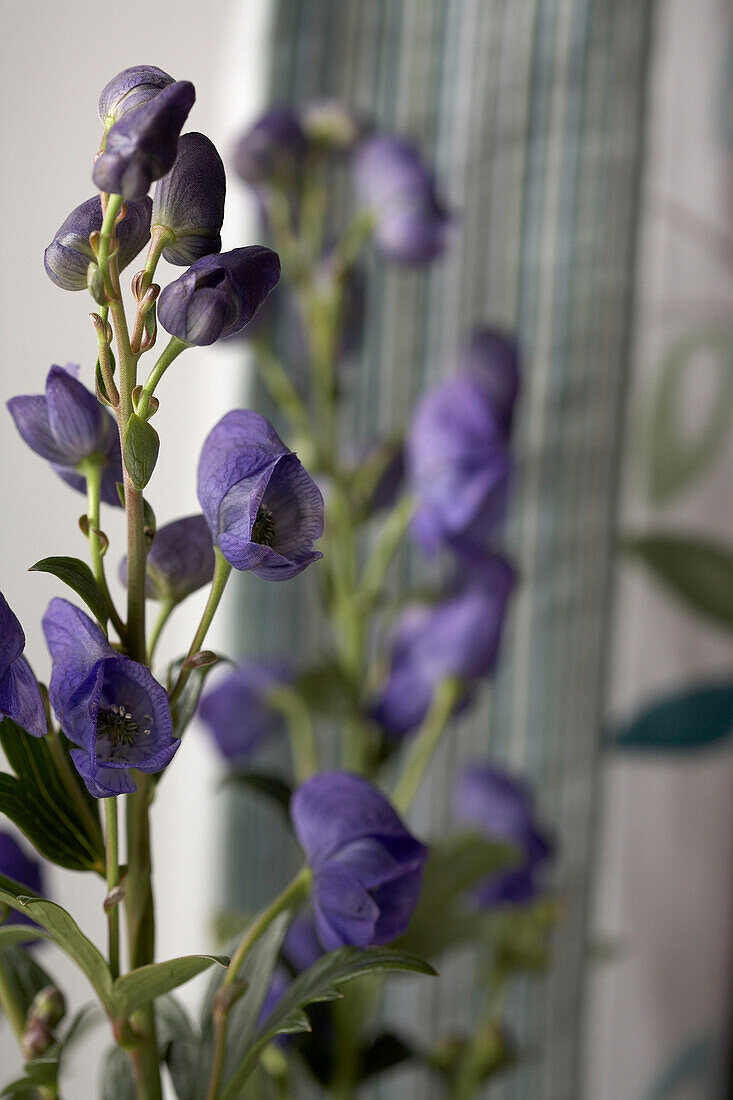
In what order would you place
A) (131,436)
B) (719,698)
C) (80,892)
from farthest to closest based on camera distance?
(719,698), (80,892), (131,436)

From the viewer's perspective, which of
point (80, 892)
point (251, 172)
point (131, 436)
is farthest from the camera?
point (80, 892)

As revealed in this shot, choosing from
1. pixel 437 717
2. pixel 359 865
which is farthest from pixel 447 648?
pixel 359 865

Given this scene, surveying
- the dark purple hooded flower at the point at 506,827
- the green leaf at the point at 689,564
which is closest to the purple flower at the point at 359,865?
the dark purple hooded flower at the point at 506,827

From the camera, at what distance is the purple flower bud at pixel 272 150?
1.50 feet

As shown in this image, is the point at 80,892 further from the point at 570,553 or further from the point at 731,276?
the point at 731,276

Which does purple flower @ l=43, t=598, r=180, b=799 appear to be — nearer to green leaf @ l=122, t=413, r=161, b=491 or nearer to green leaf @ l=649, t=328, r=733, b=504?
green leaf @ l=122, t=413, r=161, b=491

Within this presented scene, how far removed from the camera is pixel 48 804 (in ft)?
0.74

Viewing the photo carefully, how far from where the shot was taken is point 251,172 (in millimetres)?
470

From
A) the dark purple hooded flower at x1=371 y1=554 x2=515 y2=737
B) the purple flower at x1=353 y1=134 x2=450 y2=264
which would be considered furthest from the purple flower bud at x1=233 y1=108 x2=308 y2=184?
the dark purple hooded flower at x1=371 y1=554 x2=515 y2=737

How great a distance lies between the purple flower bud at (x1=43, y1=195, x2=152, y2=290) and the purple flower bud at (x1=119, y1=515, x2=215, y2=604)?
2.4 inches

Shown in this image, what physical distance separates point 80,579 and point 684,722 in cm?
61

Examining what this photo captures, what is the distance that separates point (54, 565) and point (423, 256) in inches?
13.5

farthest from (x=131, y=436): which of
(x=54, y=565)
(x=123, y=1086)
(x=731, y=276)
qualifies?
(x=731, y=276)

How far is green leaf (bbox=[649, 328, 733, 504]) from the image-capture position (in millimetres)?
712
